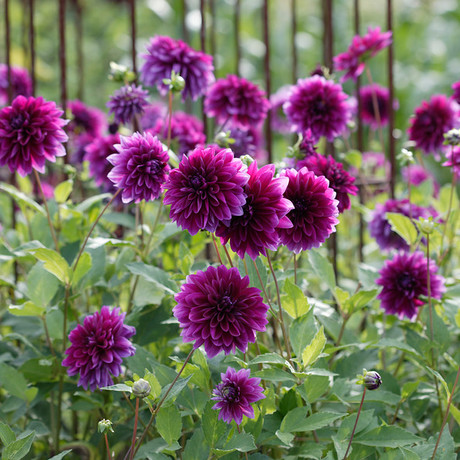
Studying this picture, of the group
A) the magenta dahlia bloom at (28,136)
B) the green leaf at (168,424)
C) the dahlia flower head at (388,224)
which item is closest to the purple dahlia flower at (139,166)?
the magenta dahlia bloom at (28,136)

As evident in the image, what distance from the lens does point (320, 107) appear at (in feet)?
3.70

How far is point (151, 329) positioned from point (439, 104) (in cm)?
76

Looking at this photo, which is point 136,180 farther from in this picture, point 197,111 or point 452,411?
point 197,111

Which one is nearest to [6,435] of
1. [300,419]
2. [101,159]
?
[300,419]

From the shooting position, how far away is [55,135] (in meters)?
0.94

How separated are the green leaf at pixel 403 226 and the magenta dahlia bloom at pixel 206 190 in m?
0.48

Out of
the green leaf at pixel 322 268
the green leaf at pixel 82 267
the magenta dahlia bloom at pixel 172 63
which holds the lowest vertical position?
the green leaf at pixel 322 268

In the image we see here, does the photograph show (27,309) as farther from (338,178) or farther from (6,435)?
(338,178)

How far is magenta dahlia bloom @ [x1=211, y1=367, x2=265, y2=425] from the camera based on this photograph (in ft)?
2.49

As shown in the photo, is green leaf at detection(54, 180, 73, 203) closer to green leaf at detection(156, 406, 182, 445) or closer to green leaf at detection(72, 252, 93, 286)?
green leaf at detection(72, 252, 93, 286)

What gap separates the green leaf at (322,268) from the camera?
104 cm

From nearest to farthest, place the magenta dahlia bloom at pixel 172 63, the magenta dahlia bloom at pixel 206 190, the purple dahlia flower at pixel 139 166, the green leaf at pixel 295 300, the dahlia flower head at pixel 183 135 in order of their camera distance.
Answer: the magenta dahlia bloom at pixel 206 190 → the purple dahlia flower at pixel 139 166 → the green leaf at pixel 295 300 → the magenta dahlia bloom at pixel 172 63 → the dahlia flower head at pixel 183 135

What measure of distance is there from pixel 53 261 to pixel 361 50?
2.65ft

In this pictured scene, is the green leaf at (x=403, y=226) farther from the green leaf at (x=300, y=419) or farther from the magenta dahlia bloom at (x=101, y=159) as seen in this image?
the magenta dahlia bloom at (x=101, y=159)
